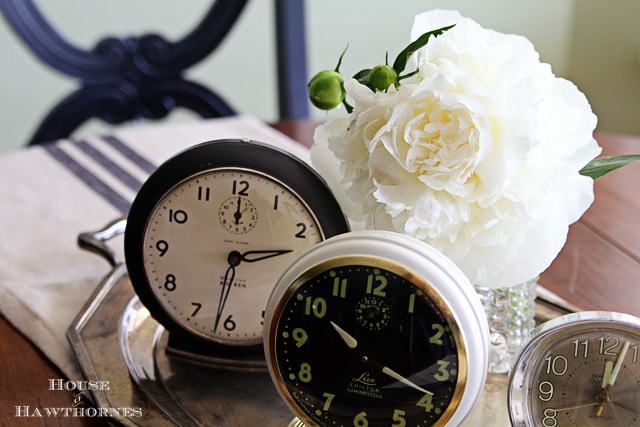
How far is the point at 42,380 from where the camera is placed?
630 mm

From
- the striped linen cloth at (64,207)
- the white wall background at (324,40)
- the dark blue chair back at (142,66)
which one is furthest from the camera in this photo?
the white wall background at (324,40)

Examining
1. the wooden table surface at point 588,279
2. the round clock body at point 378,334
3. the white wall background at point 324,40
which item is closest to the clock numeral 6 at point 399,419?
the round clock body at point 378,334

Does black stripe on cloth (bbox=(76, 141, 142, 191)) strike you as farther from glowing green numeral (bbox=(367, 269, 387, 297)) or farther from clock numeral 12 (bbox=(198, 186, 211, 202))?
glowing green numeral (bbox=(367, 269, 387, 297))

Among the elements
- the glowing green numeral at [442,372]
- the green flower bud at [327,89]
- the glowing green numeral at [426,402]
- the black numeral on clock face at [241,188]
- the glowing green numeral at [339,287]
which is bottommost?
the glowing green numeral at [426,402]

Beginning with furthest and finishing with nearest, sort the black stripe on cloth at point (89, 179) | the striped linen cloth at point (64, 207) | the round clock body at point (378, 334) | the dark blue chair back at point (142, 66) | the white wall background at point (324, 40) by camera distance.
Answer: the white wall background at point (324, 40), the dark blue chair back at point (142, 66), the black stripe on cloth at point (89, 179), the striped linen cloth at point (64, 207), the round clock body at point (378, 334)

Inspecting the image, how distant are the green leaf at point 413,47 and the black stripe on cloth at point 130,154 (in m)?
0.52

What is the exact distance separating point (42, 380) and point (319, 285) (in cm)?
26

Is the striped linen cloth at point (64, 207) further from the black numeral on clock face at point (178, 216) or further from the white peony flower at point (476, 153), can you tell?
the white peony flower at point (476, 153)

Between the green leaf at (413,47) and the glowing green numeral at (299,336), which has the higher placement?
the green leaf at (413,47)

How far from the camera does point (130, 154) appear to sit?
3.41 ft

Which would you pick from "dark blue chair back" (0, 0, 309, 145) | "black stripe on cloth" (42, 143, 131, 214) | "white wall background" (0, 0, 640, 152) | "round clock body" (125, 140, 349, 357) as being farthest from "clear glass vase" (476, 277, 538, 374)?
"white wall background" (0, 0, 640, 152)

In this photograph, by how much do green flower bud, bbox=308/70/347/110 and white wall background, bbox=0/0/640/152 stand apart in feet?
4.43

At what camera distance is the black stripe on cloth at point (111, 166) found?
98cm

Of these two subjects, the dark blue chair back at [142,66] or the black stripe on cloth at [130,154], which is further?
the dark blue chair back at [142,66]
